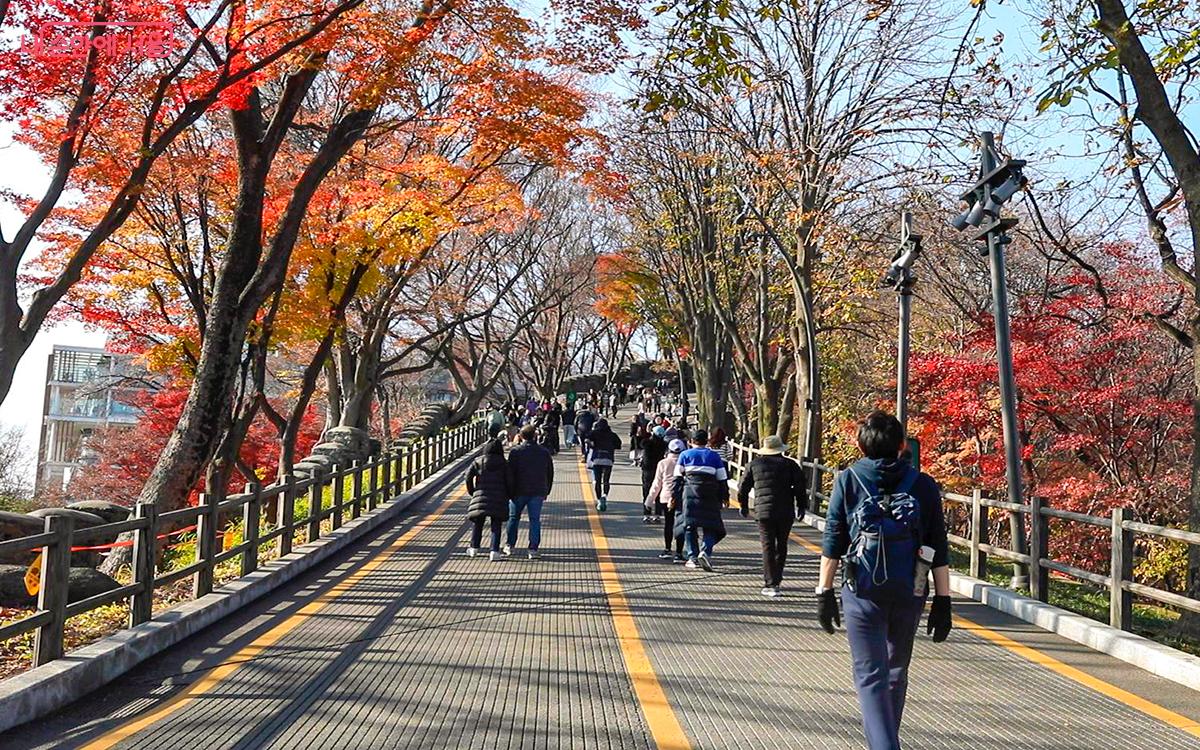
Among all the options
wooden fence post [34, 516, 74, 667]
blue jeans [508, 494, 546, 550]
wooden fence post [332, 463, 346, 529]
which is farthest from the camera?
wooden fence post [332, 463, 346, 529]

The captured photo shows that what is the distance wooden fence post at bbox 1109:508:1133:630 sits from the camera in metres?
8.23

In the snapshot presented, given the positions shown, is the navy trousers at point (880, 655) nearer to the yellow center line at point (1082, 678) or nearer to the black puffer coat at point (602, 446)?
the yellow center line at point (1082, 678)

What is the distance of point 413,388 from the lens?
69812 millimetres

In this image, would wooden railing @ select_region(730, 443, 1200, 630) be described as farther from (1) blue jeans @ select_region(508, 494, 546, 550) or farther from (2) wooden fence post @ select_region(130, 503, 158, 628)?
(2) wooden fence post @ select_region(130, 503, 158, 628)

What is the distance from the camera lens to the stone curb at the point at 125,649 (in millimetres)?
5688

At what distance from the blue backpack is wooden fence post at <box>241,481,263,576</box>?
7379 millimetres

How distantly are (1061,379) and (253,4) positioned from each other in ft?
50.8

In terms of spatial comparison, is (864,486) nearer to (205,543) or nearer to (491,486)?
(205,543)

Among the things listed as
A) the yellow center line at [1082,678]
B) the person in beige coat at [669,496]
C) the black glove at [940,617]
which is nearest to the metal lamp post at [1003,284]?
the yellow center line at [1082,678]

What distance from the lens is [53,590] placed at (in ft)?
21.2

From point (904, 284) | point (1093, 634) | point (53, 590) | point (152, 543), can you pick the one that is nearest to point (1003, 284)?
point (904, 284)

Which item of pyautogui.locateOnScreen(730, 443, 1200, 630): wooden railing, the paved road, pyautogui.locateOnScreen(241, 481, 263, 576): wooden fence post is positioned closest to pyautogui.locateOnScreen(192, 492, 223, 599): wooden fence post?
the paved road

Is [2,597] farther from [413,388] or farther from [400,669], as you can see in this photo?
[413,388]

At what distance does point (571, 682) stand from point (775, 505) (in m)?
4.37
